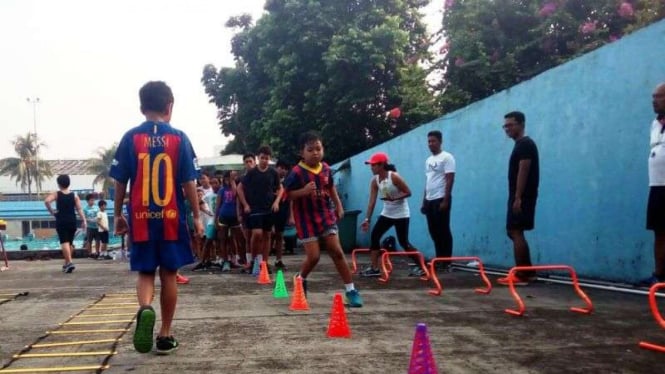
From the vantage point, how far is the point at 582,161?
682 centimetres

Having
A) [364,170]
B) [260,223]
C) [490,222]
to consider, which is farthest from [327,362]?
[364,170]

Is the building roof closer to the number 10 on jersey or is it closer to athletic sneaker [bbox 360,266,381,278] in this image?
athletic sneaker [bbox 360,266,381,278]

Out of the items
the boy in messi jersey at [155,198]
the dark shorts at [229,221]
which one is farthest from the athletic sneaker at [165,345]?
the dark shorts at [229,221]

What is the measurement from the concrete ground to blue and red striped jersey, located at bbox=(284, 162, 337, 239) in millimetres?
686

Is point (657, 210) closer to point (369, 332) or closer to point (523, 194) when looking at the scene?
point (523, 194)

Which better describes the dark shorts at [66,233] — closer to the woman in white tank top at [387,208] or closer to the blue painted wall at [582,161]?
the woman in white tank top at [387,208]

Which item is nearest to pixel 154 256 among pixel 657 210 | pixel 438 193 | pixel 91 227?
pixel 657 210

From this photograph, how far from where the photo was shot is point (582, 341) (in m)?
3.73

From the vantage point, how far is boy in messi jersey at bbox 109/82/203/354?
381cm

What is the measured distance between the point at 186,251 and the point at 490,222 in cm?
606

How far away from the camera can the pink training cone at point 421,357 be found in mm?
2705

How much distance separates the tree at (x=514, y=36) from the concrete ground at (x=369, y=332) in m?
8.96

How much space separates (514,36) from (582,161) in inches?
355

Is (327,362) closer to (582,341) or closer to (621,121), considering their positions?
(582,341)
